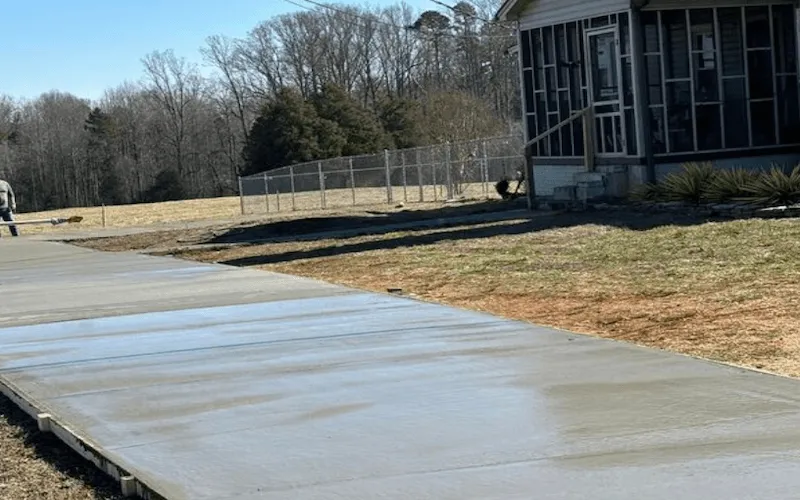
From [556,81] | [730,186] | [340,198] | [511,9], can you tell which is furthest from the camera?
[340,198]

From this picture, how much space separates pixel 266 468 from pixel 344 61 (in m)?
73.8

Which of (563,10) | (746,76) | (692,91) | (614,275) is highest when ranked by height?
(563,10)

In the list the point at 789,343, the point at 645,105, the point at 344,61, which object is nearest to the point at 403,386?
the point at 789,343

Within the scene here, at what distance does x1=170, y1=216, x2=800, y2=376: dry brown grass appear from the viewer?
9.27 m

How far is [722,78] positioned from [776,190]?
17.7 feet

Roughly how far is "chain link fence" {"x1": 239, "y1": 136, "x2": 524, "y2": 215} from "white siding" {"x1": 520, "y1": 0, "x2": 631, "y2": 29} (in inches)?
433

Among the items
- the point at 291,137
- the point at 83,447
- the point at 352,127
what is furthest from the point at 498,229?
the point at 352,127

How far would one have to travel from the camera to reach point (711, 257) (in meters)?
13.8

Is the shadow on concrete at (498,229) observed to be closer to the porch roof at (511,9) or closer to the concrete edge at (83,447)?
the porch roof at (511,9)

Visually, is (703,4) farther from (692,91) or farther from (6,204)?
(6,204)

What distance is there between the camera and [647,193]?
2128cm

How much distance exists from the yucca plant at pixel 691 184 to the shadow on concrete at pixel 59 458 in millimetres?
13956

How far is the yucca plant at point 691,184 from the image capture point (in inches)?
776

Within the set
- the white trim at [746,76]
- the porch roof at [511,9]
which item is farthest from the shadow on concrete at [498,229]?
the porch roof at [511,9]
